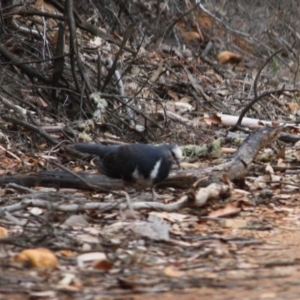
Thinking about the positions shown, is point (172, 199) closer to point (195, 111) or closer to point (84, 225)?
point (84, 225)

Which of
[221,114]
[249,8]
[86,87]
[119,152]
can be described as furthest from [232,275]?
[249,8]

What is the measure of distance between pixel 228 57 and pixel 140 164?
645cm

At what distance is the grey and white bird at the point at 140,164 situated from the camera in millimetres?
4668

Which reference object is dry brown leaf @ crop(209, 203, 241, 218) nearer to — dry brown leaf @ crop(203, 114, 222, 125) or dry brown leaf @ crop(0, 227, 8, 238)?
dry brown leaf @ crop(0, 227, 8, 238)

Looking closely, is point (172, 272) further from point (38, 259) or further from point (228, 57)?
point (228, 57)

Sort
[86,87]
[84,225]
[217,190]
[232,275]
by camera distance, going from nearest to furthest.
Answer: [232,275] < [84,225] < [217,190] < [86,87]

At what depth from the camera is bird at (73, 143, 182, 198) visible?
15.3ft

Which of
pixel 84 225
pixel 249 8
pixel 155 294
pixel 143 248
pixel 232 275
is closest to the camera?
pixel 155 294

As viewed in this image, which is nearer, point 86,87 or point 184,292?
point 184,292

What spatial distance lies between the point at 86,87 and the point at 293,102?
10.6 ft

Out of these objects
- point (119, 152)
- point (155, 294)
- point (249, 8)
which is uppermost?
A: point (249, 8)

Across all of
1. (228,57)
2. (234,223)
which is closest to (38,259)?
(234,223)

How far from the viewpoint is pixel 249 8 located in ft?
38.1

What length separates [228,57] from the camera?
10906 millimetres
